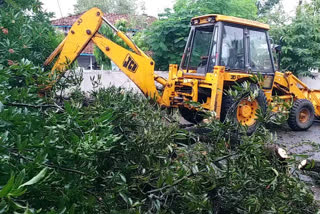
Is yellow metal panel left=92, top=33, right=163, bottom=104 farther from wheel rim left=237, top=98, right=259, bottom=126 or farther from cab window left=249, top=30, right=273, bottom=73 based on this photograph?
cab window left=249, top=30, right=273, bottom=73

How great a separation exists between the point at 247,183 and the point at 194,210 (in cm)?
45

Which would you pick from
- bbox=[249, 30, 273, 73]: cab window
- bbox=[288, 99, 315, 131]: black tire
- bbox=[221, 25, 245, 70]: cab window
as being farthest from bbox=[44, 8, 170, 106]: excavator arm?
bbox=[288, 99, 315, 131]: black tire

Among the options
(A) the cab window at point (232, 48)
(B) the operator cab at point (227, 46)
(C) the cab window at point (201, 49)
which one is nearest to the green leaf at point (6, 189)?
(B) the operator cab at point (227, 46)

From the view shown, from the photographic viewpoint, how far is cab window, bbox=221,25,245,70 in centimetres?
564

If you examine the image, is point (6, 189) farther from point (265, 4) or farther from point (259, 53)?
point (265, 4)

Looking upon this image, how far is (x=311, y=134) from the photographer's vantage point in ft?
22.6

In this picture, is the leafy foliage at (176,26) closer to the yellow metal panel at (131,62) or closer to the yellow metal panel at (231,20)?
the yellow metal panel at (231,20)

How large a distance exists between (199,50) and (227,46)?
822mm

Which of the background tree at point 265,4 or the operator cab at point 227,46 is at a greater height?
the background tree at point 265,4

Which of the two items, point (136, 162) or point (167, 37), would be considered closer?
point (136, 162)

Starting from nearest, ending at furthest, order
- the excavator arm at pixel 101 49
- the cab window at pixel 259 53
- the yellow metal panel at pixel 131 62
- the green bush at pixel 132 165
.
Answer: the green bush at pixel 132 165
the excavator arm at pixel 101 49
the yellow metal panel at pixel 131 62
the cab window at pixel 259 53

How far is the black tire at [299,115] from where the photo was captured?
6.69 m

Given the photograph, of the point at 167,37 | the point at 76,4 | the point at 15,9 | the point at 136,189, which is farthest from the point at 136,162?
the point at 76,4

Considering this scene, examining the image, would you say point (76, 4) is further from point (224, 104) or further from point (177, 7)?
point (224, 104)
